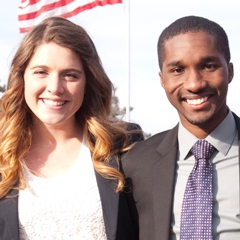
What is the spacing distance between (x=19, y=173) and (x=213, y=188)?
4.25 feet

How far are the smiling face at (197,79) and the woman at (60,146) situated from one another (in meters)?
0.70

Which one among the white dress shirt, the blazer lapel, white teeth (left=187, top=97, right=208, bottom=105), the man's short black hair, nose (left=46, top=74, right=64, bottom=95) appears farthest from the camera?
nose (left=46, top=74, right=64, bottom=95)

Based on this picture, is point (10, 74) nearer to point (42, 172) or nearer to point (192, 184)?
point (42, 172)

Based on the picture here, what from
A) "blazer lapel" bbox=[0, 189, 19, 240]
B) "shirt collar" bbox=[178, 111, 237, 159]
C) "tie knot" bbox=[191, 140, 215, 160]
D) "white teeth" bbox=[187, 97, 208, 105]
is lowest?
"blazer lapel" bbox=[0, 189, 19, 240]

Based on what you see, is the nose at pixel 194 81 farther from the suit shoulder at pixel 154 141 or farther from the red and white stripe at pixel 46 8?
the red and white stripe at pixel 46 8

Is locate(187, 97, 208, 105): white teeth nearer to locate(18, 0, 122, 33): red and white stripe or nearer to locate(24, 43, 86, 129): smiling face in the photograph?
locate(24, 43, 86, 129): smiling face

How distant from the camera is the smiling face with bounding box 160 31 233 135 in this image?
11.8 feet

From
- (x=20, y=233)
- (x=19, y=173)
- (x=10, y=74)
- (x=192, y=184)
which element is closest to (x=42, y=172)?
(x=19, y=173)

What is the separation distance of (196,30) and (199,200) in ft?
3.25

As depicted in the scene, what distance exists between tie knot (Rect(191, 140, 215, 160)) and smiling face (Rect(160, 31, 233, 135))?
91 millimetres

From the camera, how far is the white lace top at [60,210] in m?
3.99

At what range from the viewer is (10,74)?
4.39 meters

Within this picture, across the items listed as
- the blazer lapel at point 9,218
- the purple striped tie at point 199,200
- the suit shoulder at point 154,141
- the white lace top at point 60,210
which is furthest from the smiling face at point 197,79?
the blazer lapel at point 9,218

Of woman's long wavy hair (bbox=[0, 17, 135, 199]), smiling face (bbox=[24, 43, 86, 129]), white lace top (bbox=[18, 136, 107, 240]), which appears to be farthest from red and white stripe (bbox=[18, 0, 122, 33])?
white lace top (bbox=[18, 136, 107, 240])
